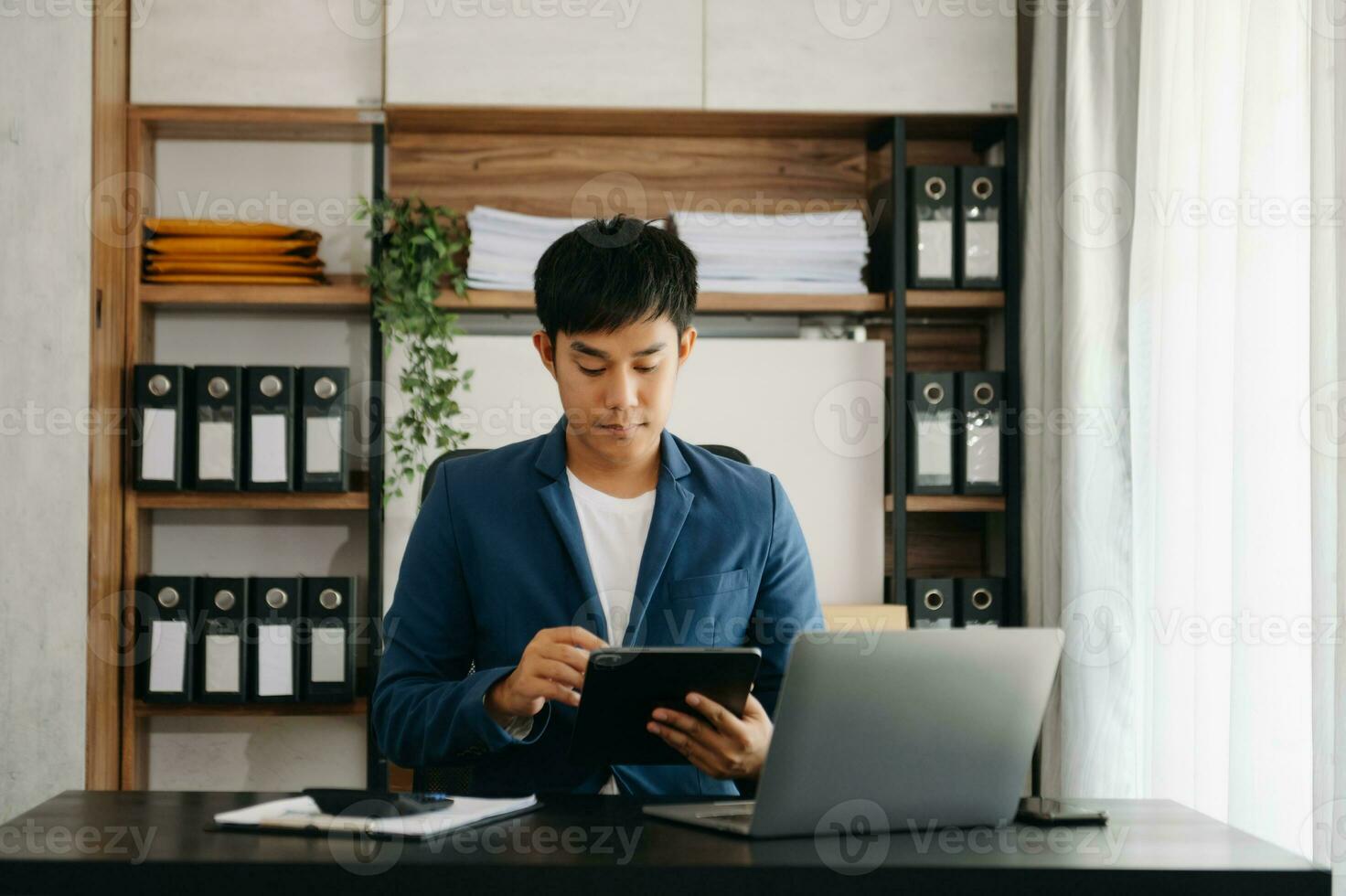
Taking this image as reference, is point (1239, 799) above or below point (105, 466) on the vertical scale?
below

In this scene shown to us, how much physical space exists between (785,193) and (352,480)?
124 centimetres

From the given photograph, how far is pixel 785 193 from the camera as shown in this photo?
314 centimetres

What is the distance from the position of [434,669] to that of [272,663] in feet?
4.38

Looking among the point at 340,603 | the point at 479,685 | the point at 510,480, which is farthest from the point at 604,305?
the point at 340,603

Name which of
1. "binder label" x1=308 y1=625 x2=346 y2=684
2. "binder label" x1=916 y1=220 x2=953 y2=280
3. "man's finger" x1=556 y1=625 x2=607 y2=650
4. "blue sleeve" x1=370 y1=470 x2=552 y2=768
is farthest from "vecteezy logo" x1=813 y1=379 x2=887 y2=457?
"man's finger" x1=556 y1=625 x2=607 y2=650

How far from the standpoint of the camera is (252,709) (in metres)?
2.81

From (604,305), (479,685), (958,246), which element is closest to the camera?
(479,685)

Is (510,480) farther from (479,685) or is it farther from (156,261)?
(156,261)

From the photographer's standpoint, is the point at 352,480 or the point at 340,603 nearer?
the point at 340,603

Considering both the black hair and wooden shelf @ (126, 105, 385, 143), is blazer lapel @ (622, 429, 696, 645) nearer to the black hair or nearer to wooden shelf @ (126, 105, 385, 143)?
the black hair

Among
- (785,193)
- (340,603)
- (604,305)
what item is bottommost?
(340,603)

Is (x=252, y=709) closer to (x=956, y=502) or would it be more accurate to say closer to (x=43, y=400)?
(x=43, y=400)

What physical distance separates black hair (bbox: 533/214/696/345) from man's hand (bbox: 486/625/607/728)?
0.42m

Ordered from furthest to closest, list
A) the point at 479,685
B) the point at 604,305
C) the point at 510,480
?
the point at 510,480 → the point at 604,305 → the point at 479,685
